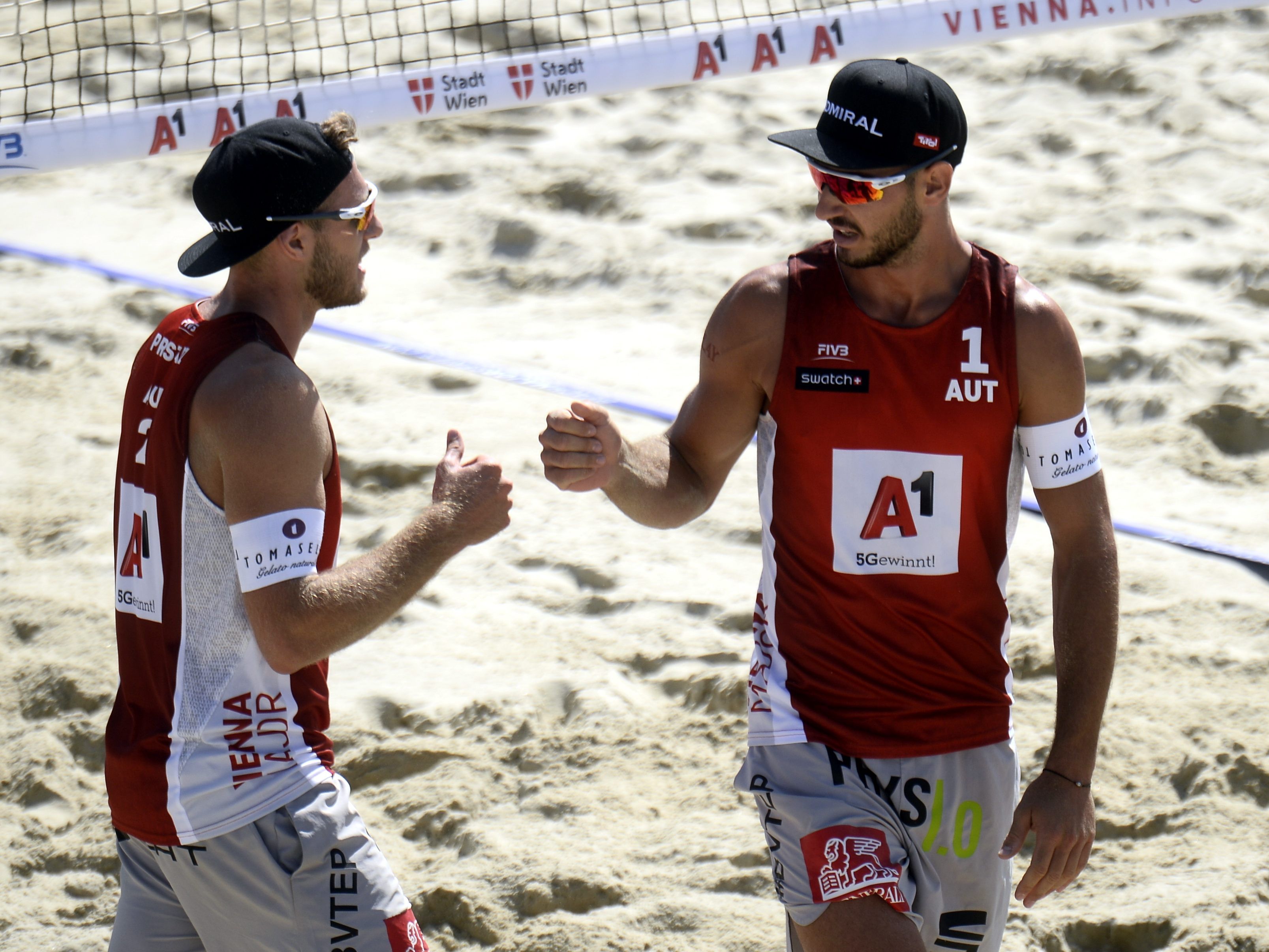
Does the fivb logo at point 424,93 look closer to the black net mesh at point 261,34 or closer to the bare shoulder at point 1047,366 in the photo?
the black net mesh at point 261,34

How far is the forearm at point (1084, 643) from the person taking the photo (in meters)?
2.73

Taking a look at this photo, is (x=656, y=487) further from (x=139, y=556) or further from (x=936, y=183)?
(x=139, y=556)

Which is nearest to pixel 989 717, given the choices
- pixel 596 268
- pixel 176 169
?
pixel 596 268

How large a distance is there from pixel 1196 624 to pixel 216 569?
2.97m

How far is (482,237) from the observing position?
6.55 metres

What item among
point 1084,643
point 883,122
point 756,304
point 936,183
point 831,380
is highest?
point 883,122

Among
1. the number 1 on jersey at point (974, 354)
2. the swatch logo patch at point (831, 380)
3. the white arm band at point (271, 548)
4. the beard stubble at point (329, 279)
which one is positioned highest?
the beard stubble at point (329, 279)

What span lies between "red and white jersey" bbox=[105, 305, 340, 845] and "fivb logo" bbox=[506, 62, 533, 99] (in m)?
3.00

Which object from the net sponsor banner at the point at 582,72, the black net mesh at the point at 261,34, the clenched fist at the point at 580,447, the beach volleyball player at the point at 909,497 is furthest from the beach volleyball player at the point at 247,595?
the black net mesh at the point at 261,34

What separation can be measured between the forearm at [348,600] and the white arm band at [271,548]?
0.11 ft

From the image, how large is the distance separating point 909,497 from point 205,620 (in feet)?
4.34

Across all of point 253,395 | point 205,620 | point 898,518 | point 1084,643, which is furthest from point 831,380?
point 205,620

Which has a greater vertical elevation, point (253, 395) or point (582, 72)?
point (582, 72)

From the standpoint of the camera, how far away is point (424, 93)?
5.34m
